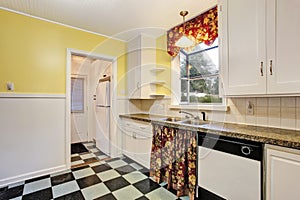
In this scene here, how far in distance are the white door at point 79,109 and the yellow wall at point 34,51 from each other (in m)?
1.74

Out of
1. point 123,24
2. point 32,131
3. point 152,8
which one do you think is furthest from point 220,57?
point 32,131

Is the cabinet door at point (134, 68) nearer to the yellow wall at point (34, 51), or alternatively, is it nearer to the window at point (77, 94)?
the yellow wall at point (34, 51)

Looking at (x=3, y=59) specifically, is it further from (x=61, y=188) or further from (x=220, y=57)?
(x=220, y=57)

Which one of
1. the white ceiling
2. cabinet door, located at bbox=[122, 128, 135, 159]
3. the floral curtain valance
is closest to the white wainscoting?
cabinet door, located at bbox=[122, 128, 135, 159]

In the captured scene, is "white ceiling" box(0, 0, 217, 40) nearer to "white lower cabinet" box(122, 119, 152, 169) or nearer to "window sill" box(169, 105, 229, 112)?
"window sill" box(169, 105, 229, 112)

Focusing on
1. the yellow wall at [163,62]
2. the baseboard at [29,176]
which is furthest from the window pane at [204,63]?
the baseboard at [29,176]

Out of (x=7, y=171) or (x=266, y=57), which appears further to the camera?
(x=7, y=171)

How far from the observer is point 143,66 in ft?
9.61

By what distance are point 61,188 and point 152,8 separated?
104 inches

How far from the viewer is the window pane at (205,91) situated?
7.55 ft

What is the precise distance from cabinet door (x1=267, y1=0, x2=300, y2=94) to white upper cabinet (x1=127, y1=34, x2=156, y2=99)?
186 centimetres

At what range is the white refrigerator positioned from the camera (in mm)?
3280

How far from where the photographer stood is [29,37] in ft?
7.60

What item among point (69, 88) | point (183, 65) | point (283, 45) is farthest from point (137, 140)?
point (283, 45)
